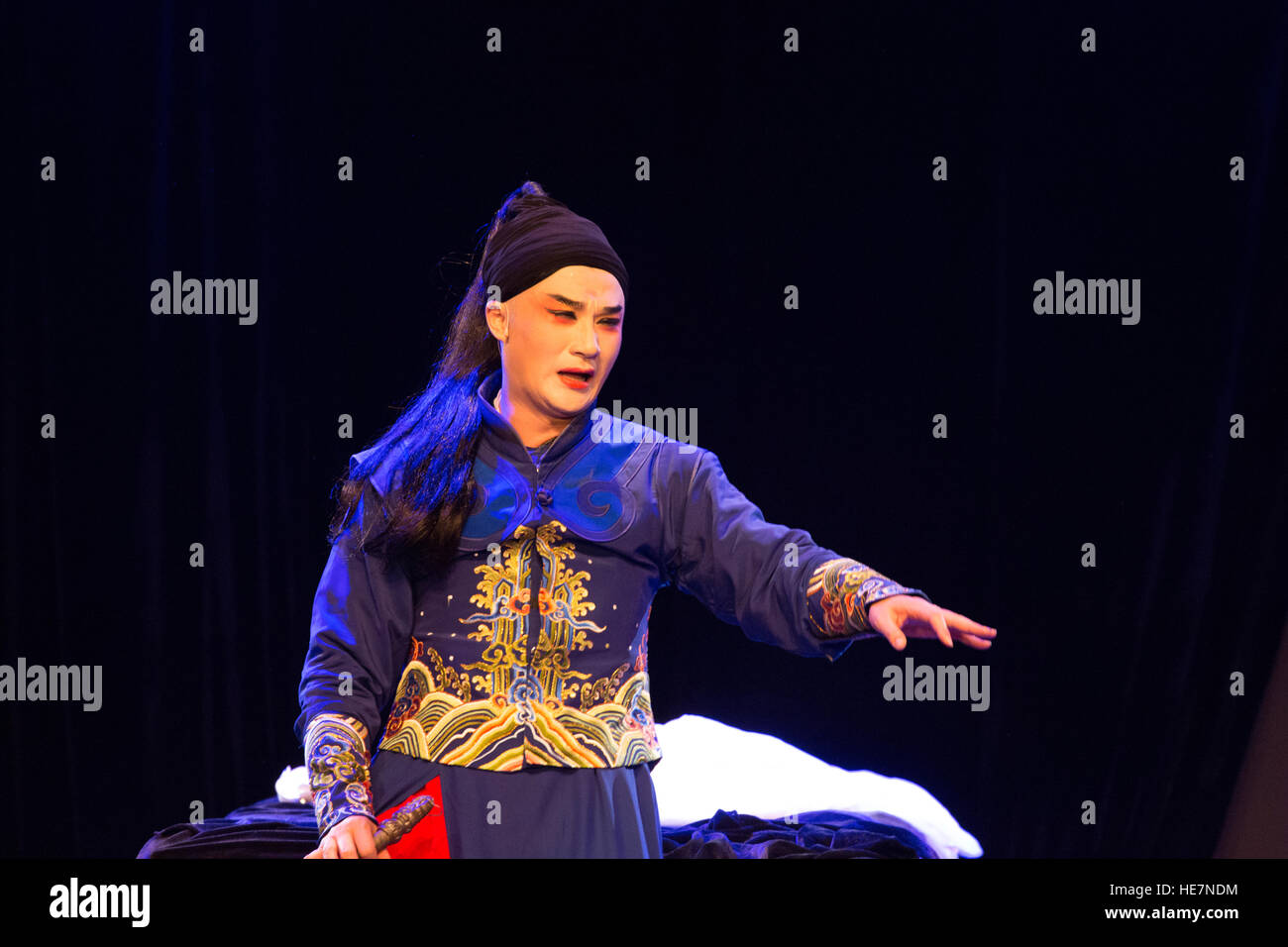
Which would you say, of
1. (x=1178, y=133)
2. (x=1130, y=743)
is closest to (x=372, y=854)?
(x=1130, y=743)

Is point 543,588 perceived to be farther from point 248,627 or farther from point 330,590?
point 248,627

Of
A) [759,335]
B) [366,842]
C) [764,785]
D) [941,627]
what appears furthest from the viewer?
[759,335]

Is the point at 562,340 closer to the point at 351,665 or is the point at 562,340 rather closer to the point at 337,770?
the point at 351,665

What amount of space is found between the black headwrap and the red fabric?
35.7 inches

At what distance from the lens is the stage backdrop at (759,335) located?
3264 mm

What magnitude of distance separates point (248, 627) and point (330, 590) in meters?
1.28

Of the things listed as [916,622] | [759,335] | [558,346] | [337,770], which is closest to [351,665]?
[337,770]

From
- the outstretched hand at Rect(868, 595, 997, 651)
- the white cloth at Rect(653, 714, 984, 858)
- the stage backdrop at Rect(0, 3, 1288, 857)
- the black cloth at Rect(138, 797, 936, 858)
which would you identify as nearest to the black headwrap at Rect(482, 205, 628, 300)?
the outstretched hand at Rect(868, 595, 997, 651)

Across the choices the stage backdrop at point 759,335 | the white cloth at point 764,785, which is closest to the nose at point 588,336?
the stage backdrop at point 759,335

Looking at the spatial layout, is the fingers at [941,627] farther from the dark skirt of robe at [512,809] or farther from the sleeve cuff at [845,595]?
the dark skirt of robe at [512,809]

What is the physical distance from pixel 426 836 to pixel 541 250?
41.0 inches

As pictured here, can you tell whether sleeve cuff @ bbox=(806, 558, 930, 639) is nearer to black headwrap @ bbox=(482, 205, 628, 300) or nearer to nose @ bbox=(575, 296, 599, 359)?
nose @ bbox=(575, 296, 599, 359)

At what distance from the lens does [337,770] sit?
6.57 ft

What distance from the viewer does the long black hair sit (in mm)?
2146
